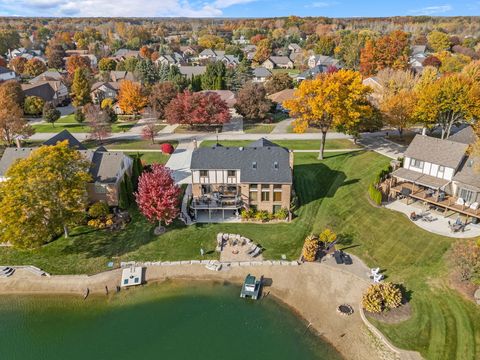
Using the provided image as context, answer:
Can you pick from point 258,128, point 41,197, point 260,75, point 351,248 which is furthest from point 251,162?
point 260,75

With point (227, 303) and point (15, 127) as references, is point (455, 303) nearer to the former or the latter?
point (227, 303)

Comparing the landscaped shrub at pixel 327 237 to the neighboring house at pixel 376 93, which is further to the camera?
the neighboring house at pixel 376 93

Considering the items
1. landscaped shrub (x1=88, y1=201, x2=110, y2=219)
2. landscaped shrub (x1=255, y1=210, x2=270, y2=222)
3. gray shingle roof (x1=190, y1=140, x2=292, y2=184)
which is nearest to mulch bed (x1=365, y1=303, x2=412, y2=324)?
landscaped shrub (x1=255, y1=210, x2=270, y2=222)

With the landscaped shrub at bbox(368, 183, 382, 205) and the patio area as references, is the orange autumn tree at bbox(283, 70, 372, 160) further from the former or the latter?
the patio area

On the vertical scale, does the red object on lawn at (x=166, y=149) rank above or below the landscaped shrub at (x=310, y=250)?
above

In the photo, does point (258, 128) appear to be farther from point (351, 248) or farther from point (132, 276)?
point (132, 276)

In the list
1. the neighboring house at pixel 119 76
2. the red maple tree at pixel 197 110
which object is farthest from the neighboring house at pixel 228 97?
the neighboring house at pixel 119 76

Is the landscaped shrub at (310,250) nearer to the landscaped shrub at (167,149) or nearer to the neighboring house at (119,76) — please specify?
the landscaped shrub at (167,149)

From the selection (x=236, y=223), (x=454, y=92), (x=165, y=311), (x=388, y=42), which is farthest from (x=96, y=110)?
(x=388, y=42)
